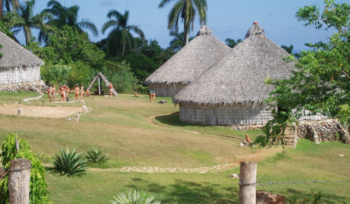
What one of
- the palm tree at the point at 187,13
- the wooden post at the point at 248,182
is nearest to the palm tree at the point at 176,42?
the palm tree at the point at 187,13

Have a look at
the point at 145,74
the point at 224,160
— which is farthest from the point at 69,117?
the point at 145,74

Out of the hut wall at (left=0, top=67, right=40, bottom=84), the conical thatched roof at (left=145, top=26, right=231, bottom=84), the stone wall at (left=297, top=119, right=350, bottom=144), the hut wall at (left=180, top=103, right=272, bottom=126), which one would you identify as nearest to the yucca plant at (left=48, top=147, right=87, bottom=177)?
the hut wall at (left=180, top=103, right=272, bottom=126)

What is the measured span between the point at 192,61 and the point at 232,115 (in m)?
13.0

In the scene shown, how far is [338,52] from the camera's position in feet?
27.7

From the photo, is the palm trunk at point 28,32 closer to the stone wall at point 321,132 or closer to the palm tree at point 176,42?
the palm tree at point 176,42

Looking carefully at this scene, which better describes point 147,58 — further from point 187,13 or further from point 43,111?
point 43,111

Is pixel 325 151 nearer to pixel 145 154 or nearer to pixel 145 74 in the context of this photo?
pixel 145 154

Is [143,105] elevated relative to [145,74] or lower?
lower

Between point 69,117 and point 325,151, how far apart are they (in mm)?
12901

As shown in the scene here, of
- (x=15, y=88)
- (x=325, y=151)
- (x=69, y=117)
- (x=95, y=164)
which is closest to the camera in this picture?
(x=95, y=164)

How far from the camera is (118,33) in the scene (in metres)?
50.9

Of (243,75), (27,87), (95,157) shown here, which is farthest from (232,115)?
(27,87)

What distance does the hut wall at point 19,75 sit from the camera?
3055 cm

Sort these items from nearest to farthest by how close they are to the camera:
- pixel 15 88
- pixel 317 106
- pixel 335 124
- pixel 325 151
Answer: pixel 317 106, pixel 325 151, pixel 335 124, pixel 15 88
